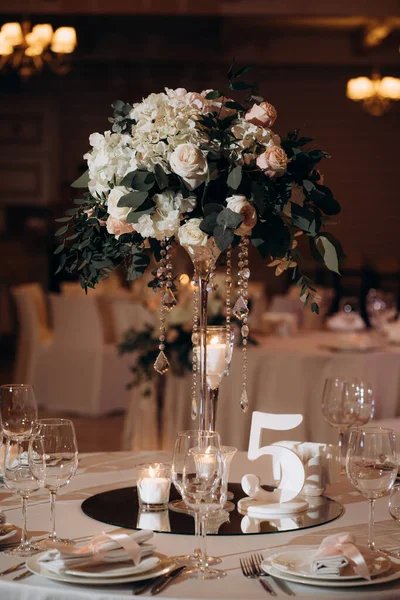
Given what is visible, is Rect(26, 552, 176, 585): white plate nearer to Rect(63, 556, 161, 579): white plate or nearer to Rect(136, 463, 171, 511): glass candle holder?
Rect(63, 556, 161, 579): white plate

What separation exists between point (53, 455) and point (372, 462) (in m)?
0.63

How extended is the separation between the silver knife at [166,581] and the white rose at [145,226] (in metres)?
0.75

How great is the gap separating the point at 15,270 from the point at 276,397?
896cm

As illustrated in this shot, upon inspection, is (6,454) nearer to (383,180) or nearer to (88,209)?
(88,209)

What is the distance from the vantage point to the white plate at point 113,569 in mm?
1582

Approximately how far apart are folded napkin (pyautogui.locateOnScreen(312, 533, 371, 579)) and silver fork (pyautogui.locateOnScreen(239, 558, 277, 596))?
9 centimetres

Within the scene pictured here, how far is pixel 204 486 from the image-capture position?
64.9 inches

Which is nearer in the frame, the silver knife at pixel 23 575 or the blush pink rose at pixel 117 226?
the silver knife at pixel 23 575

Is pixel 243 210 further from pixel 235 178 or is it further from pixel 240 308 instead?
pixel 240 308

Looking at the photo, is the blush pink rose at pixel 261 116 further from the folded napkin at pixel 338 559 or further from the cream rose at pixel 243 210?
the folded napkin at pixel 338 559

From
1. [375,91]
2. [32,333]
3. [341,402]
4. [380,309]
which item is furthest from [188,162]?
[375,91]

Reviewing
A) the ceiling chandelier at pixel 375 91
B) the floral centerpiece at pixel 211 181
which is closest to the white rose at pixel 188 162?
the floral centerpiece at pixel 211 181

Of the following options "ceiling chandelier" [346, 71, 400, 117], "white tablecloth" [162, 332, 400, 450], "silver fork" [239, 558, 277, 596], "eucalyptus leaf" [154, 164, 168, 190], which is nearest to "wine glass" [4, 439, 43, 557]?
"silver fork" [239, 558, 277, 596]

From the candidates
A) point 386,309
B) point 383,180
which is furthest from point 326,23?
point 386,309
